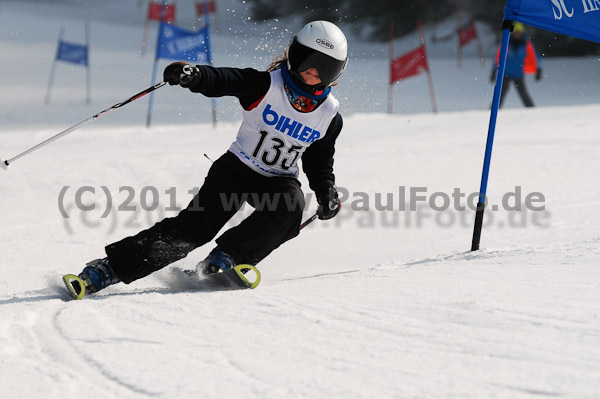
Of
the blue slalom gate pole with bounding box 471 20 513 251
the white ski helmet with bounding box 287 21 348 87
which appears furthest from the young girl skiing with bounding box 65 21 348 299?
the blue slalom gate pole with bounding box 471 20 513 251

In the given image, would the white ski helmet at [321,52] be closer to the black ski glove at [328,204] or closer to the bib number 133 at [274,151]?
the bib number 133 at [274,151]

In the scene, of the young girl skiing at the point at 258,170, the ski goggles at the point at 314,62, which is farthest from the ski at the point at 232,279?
the ski goggles at the point at 314,62

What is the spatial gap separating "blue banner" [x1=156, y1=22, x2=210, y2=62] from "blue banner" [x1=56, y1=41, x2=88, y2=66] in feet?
14.9

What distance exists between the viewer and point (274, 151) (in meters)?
4.12

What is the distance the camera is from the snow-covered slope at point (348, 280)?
2375 mm

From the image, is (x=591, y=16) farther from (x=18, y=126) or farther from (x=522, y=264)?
(x=18, y=126)

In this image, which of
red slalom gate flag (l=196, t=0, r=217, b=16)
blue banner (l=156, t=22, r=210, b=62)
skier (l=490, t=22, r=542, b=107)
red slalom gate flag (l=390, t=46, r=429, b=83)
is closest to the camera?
blue banner (l=156, t=22, r=210, b=62)

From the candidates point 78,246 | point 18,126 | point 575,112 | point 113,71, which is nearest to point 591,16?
point 78,246

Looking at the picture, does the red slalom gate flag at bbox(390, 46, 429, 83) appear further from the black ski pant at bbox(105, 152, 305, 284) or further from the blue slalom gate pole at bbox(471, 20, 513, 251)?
the black ski pant at bbox(105, 152, 305, 284)

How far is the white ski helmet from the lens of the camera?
390cm

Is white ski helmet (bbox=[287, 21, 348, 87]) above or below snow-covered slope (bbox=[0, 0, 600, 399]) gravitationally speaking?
above

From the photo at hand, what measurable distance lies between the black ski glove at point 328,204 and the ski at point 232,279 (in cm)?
56

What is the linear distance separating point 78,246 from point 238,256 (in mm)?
2187

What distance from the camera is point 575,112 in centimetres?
1136
